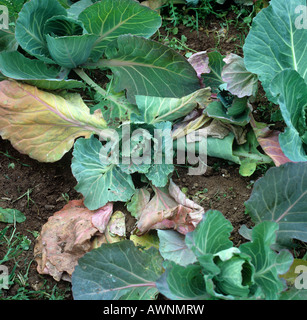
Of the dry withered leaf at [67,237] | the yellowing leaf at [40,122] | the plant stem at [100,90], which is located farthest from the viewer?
the plant stem at [100,90]

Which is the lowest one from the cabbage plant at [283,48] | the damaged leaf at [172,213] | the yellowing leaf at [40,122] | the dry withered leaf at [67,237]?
the dry withered leaf at [67,237]

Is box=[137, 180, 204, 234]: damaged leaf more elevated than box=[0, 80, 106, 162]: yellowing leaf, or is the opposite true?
box=[0, 80, 106, 162]: yellowing leaf

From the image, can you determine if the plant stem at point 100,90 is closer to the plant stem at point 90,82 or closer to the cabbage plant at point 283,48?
the plant stem at point 90,82

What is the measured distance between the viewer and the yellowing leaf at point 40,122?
218 cm

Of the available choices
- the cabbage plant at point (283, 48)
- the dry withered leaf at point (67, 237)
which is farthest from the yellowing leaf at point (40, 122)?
the cabbage plant at point (283, 48)

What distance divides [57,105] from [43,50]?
365 mm

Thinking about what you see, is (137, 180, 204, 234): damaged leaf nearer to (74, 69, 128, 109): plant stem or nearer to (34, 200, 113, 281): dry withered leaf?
(34, 200, 113, 281): dry withered leaf

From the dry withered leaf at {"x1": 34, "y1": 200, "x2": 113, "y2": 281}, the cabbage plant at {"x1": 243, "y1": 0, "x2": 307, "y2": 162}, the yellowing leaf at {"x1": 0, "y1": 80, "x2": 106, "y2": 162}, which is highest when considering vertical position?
the cabbage plant at {"x1": 243, "y1": 0, "x2": 307, "y2": 162}

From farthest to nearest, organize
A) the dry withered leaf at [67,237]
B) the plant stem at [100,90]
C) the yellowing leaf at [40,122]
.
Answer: the plant stem at [100,90], the yellowing leaf at [40,122], the dry withered leaf at [67,237]

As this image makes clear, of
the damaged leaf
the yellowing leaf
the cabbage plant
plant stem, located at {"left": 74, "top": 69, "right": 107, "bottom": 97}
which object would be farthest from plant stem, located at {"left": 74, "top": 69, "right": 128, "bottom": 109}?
the cabbage plant

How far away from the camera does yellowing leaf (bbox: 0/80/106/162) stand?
2.18m

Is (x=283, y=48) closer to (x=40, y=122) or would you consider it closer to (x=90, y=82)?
(x=90, y=82)
